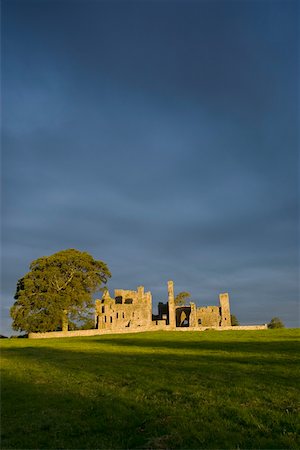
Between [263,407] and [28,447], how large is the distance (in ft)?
21.3

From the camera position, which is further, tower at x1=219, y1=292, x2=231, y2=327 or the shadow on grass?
tower at x1=219, y1=292, x2=231, y2=327

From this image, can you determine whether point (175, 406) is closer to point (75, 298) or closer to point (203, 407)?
point (203, 407)

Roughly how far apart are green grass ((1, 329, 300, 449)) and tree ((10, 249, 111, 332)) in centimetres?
4063

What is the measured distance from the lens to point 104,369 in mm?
18734

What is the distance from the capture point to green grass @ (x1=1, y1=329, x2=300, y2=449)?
892cm

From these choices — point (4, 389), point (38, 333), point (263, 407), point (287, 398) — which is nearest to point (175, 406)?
point (263, 407)

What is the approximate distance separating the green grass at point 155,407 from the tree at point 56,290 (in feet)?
133

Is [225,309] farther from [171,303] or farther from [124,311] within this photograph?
[124,311]

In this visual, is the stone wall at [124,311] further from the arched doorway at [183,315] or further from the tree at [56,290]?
the tree at [56,290]

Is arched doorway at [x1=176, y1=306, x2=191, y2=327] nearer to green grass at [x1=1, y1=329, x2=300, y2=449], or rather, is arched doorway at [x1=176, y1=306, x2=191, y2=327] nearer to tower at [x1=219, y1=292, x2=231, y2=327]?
tower at [x1=219, y1=292, x2=231, y2=327]

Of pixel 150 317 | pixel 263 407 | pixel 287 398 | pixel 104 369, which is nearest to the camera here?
pixel 263 407

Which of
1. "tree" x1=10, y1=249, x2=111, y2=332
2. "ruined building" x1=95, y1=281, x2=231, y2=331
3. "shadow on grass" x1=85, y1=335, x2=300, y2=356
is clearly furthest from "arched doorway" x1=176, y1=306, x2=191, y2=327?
"shadow on grass" x1=85, y1=335, x2=300, y2=356

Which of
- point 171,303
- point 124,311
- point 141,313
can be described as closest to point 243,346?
point 171,303

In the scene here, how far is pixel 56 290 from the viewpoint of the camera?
204 feet
